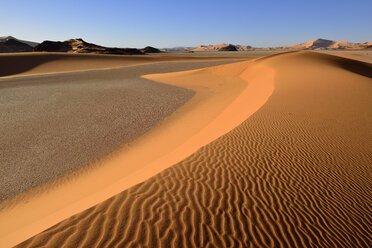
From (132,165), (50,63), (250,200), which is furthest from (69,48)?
(250,200)

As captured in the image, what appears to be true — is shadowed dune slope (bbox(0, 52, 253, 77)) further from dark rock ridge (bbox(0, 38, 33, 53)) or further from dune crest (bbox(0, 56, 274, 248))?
dark rock ridge (bbox(0, 38, 33, 53))

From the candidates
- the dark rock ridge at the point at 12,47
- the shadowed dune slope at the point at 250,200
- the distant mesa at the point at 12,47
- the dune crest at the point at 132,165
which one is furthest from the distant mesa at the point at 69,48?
the shadowed dune slope at the point at 250,200

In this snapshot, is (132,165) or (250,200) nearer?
(250,200)

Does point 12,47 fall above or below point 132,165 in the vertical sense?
below

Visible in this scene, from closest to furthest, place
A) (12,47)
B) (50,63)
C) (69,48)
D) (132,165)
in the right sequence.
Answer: (132,165) → (50,63) → (69,48) → (12,47)

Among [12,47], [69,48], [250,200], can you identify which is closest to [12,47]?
[12,47]

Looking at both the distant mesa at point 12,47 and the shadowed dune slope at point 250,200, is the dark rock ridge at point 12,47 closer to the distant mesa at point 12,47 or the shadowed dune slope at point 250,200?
the distant mesa at point 12,47

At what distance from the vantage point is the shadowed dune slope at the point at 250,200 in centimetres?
316

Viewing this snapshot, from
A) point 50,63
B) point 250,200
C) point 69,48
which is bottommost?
point 50,63

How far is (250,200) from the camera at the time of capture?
4.00 m

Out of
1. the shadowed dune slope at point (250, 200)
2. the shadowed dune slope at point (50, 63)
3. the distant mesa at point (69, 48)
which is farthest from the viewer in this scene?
the distant mesa at point (69, 48)

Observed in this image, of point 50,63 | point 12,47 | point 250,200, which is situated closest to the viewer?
point 250,200

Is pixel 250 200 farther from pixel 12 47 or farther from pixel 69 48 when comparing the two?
pixel 12 47

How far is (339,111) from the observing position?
10.0 m
